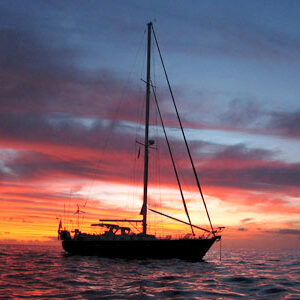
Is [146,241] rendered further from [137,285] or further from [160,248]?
[137,285]

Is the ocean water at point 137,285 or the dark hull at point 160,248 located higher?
the dark hull at point 160,248

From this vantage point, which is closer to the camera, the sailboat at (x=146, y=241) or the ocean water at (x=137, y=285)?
the ocean water at (x=137, y=285)

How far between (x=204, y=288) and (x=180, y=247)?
62.5ft

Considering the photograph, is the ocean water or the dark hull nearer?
the ocean water

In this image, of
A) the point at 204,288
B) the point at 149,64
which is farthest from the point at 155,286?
the point at 149,64

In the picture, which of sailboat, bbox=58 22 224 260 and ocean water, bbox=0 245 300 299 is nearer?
ocean water, bbox=0 245 300 299

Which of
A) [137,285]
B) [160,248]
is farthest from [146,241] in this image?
[137,285]

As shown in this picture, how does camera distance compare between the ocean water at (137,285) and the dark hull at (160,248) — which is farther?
the dark hull at (160,248)

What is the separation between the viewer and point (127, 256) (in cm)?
4888

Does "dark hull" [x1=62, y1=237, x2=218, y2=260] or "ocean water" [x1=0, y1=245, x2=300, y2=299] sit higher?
"dark hull" [x1=62, y1=237, x2=218, y2=260]

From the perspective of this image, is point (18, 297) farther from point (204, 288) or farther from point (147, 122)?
point (147, 122)

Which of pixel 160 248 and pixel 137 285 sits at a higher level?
Result: pixel 160 248

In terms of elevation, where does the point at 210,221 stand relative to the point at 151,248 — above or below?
above

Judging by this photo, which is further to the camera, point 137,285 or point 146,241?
point 146,241
